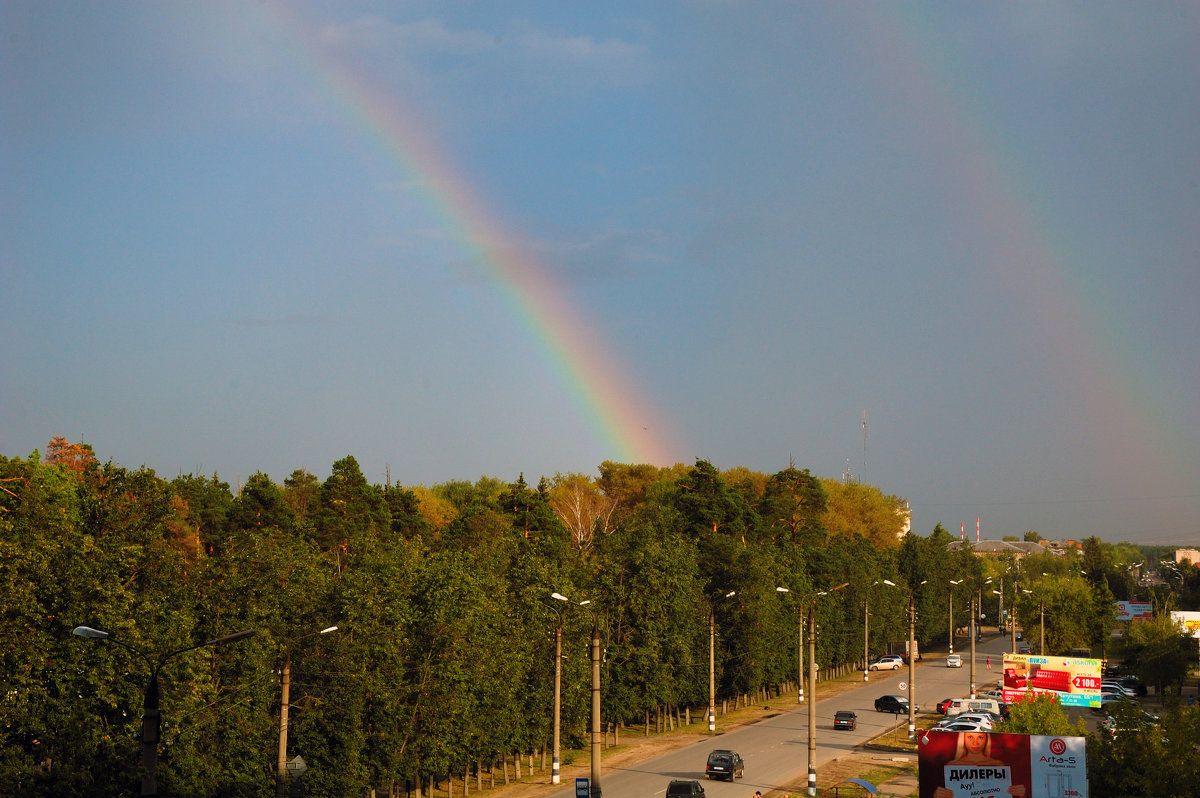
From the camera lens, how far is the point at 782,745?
67938mm

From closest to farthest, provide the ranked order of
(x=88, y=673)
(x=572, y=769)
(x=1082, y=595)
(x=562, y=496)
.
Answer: (x=88, y=673), (x=572, y=769), (x=1082, y=595), (x=562, y=496)

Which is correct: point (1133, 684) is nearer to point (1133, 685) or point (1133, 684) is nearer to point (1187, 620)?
point (1133, 685)

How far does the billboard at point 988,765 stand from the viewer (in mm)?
29625

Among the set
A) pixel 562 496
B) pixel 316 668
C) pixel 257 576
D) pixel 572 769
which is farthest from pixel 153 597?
pixel 562 496

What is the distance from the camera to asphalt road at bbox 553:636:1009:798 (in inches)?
2085

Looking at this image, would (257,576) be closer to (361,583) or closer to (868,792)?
(361,583)

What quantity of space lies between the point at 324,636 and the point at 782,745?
34.0 metres

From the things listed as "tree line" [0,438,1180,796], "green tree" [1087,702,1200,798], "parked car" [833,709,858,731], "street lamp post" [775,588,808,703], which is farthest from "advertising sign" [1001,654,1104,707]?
"green tree" [1087,702,1200,798]

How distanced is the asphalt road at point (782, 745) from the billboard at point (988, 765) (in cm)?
2133

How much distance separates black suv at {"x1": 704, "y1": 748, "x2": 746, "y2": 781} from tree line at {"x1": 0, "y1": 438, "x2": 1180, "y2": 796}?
9.00 m

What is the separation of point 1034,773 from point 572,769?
3659cm

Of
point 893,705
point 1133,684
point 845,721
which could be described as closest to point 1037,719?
point 845,721

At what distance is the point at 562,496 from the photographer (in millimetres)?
169125

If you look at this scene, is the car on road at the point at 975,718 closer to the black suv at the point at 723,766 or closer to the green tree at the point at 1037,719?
the black suv at the point at 723,766
